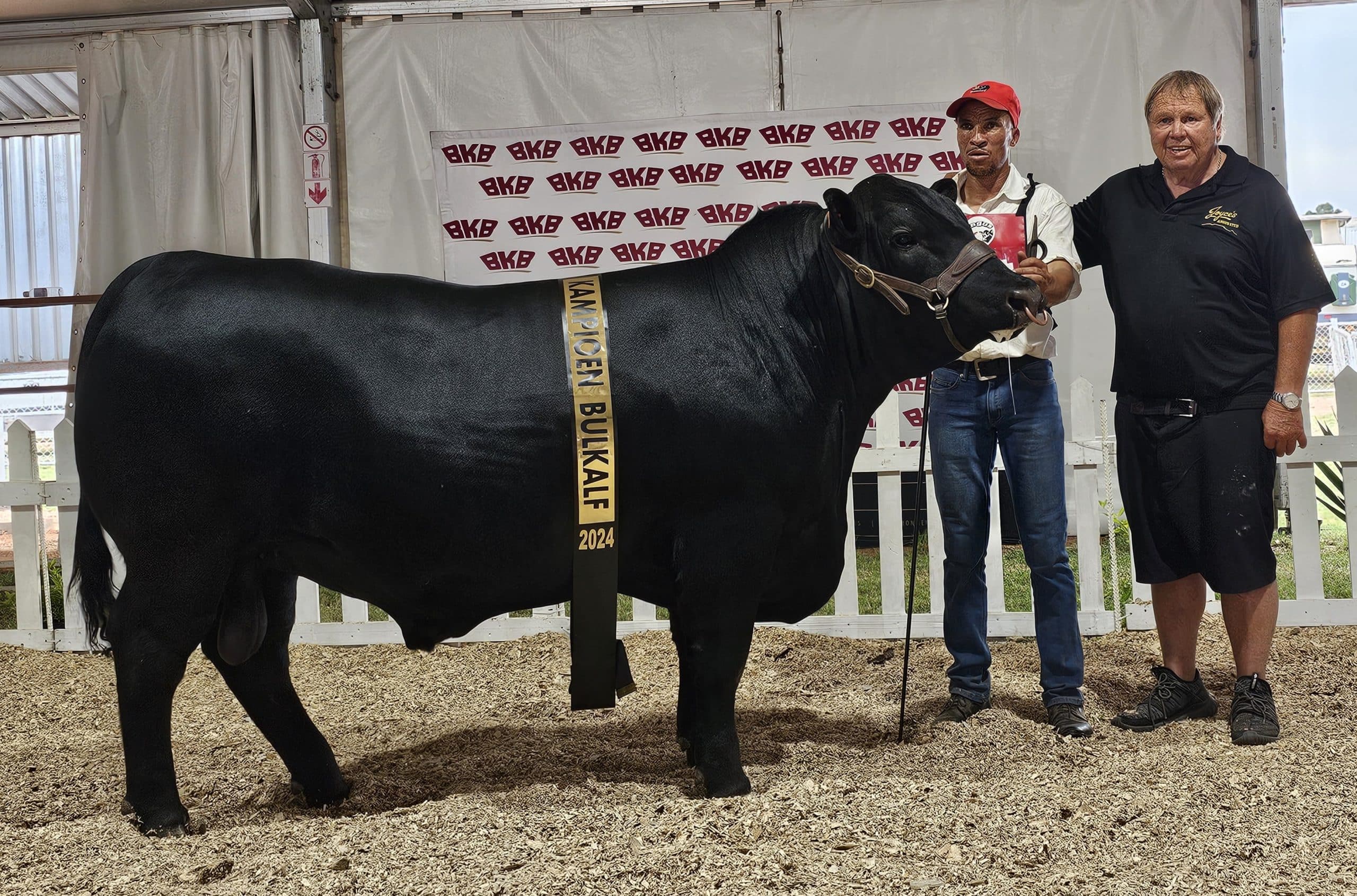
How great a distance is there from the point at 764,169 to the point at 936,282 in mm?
→ 4607

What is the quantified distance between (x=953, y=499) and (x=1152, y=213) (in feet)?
3.94

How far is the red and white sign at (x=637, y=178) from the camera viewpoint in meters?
7.24

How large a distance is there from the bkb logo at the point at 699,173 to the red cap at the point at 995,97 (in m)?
3.71

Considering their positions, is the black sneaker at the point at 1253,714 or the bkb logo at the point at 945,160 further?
the bkb logo at the point at 945,160

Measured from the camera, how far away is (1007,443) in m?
3.81

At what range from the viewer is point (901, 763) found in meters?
3.38

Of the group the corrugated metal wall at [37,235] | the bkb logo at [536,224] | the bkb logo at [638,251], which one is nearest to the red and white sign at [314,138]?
the bkb logo at [536,224]

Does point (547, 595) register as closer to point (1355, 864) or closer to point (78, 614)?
point (1355, 864)

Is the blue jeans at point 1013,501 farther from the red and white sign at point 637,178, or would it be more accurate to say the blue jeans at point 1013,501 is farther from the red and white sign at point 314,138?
the red and white sign at point 314,138

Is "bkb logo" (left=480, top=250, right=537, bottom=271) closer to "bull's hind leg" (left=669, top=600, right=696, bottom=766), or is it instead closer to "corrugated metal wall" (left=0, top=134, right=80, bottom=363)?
"bull's hind leg" (left=669, top=600, right=696, bottom=766)

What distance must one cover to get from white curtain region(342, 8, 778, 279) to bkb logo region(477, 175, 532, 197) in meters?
0.38

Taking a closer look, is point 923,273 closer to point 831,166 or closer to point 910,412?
point 910,412

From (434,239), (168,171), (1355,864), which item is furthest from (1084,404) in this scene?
(168,171)

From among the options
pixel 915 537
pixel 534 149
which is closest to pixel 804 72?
pixel 534 149
